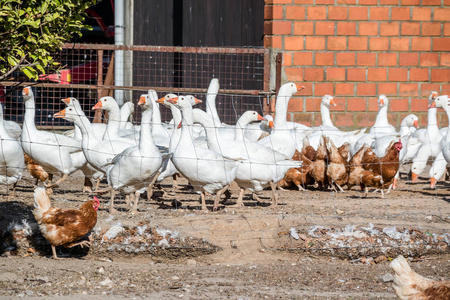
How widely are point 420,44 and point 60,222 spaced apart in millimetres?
8271

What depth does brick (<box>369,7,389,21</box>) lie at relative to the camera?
12.4 metres

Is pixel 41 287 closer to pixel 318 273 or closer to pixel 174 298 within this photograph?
pixel 174 298

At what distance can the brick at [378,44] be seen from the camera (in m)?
12.4

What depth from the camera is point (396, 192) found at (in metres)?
10.1

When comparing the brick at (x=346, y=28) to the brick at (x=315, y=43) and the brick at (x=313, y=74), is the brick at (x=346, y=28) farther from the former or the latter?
the brick at (x=313, y=74)

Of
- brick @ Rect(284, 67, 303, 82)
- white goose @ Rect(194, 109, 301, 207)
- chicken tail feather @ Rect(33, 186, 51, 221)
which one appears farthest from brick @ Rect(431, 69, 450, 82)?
chicken tail feather @ Rect(33, 186, 51, 221)

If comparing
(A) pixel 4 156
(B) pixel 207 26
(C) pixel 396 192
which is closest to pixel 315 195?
(C) pixel 396 192

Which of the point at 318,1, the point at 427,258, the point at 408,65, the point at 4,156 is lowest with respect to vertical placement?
the point at 427,258

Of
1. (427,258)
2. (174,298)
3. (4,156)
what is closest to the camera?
(174,298)

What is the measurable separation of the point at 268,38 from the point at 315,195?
12.2 ft

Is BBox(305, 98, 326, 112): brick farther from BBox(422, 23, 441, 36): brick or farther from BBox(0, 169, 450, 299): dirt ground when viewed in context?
BBox(0, 169, 450, 299): dirt ground

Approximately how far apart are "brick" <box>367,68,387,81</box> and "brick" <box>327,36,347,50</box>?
69 cm

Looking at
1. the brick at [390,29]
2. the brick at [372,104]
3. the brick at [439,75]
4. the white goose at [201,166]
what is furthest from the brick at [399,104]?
the white goose at [201,166]

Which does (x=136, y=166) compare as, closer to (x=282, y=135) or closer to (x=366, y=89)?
(x=282, y=135)
